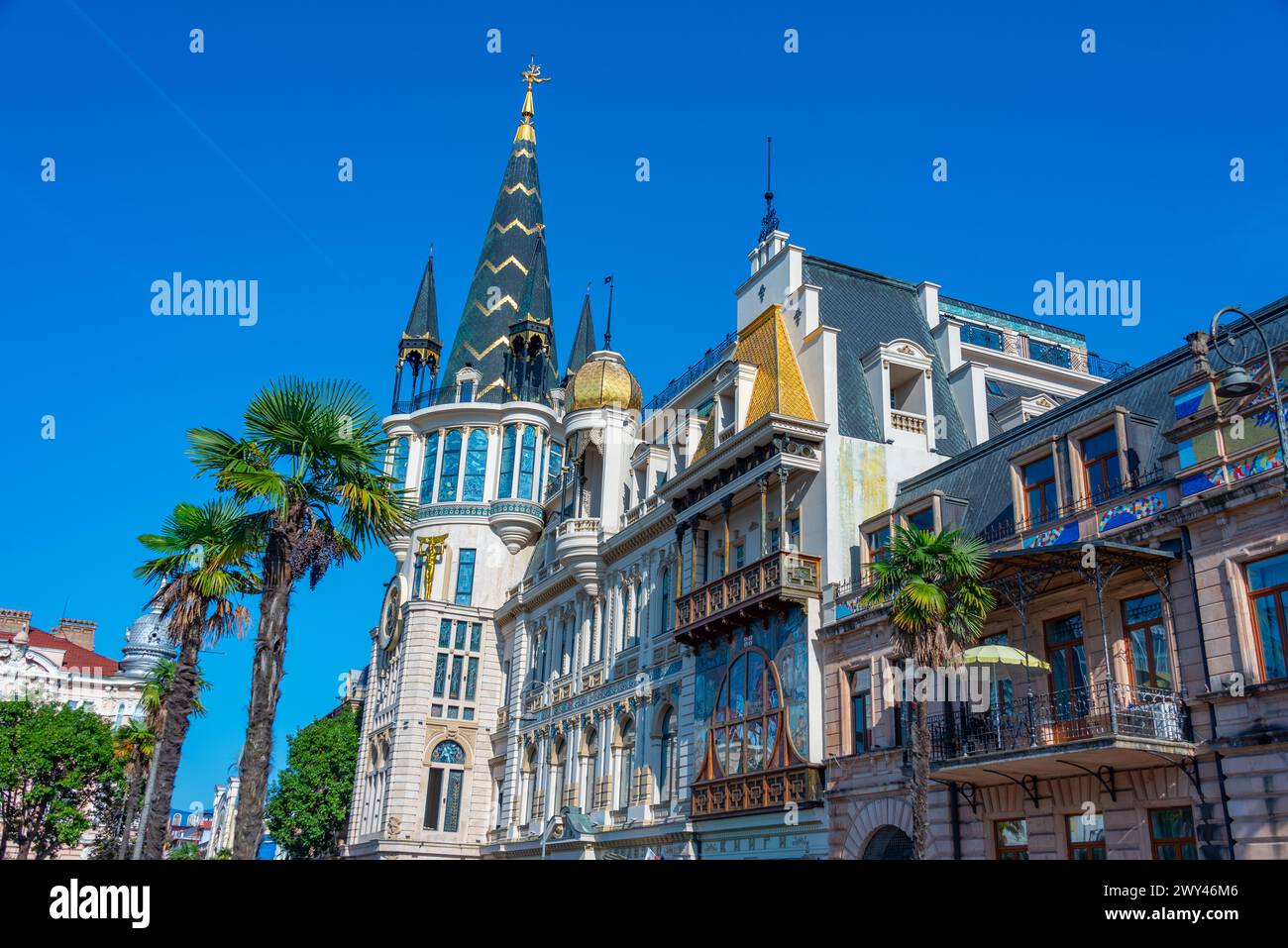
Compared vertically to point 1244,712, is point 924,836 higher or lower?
lower

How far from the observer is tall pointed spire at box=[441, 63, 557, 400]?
198 ft

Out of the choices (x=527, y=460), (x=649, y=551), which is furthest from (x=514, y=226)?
(x=649, y=551)

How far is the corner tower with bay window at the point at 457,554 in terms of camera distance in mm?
51438

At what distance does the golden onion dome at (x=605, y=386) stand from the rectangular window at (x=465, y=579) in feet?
38.9

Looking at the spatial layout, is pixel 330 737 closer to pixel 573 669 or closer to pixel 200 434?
pixel 573 669

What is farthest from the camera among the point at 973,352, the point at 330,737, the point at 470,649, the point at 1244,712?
the point at 330,737

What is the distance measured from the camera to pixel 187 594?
26578mm

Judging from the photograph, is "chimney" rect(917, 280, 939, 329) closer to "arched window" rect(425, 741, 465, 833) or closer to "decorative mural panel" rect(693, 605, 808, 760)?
"decorative mural panel" rect(693, 605, 808, 760)

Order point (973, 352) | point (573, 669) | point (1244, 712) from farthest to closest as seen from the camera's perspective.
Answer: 1. point (573, 669)
2. point (973, 352)
3. point (1244, 712)

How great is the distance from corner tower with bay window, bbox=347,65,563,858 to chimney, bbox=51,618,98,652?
65168 mm
